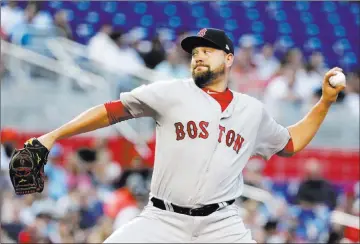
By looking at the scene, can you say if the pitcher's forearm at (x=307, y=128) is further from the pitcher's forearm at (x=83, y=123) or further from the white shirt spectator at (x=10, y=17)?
the white shirt spectator at (x=10, y=17)

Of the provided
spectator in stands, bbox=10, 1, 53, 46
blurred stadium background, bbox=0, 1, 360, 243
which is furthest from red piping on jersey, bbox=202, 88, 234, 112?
spectator in stands, bbox=10, 1, 53, 46

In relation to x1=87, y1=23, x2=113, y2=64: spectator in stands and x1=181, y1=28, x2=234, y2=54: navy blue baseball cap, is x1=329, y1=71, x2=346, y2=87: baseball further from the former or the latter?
x1=87, y1=23, x2=113, y2=64: spectator in stands

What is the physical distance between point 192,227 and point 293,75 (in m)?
7.71

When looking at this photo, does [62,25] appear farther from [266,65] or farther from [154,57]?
[266,65]

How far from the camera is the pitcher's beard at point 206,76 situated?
4480mm

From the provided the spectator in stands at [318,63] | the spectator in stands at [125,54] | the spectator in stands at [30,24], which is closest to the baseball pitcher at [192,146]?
the spectator in stands at [30,24]

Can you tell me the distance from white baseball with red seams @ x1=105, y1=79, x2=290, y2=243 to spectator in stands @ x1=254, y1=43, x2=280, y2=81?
25.6ft

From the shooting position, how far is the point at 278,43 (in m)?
13.6

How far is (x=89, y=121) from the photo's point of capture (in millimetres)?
4340

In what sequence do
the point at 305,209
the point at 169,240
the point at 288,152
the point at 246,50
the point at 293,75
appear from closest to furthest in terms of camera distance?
1. the point at 169,240
2. the point at 288,152
3. the point at 305,209
4. the point at 293,75
5. the point at 246,50

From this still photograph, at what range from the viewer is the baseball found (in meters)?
4.81

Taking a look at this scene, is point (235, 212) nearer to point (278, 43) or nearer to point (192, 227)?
point (192, 227)

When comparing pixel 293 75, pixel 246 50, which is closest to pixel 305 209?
pixel 293 75

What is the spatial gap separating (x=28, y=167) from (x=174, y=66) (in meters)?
7.97
